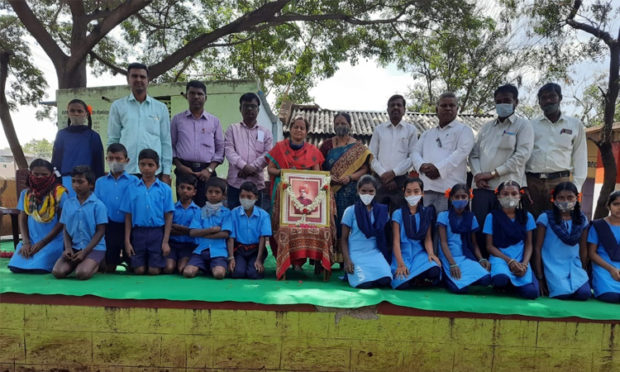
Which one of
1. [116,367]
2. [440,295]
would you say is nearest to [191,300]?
[116,367]

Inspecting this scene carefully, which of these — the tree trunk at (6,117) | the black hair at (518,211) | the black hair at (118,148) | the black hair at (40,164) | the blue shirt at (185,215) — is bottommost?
the blue shirt at (185,215)

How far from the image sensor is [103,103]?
10203 millimetres

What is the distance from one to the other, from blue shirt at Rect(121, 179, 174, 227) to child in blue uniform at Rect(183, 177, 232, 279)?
Answer: 1.23 ft

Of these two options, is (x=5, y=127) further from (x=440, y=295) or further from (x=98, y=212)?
(x=440, y=295)

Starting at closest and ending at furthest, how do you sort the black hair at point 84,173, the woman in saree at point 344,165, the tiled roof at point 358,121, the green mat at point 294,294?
the green mat at point 294,294 < the black hair at point 84,173 < the woman in saree at point 344,165 < the tiled roof at point 358,121

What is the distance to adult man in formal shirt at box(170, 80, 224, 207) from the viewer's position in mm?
4758

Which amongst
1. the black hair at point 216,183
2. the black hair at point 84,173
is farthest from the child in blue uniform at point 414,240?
the black hair at point 84,173

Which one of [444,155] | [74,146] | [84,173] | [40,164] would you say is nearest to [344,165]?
[444,155]

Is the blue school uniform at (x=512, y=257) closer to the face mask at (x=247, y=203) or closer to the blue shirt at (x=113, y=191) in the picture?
the face mask at (x=247, y=203)

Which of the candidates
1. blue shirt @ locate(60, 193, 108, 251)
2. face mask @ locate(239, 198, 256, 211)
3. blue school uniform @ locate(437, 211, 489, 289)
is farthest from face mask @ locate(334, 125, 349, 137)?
blue shirt @ locate(60, 193, 108, 251)

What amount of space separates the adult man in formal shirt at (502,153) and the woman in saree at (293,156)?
186 centimetres

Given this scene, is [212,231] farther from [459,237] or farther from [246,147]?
[459,237]

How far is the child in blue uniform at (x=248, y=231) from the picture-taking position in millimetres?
4234

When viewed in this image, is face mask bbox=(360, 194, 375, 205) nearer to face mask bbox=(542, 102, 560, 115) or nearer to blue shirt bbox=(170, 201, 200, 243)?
blue shirt bbox=(170, 201, 200, 243)
